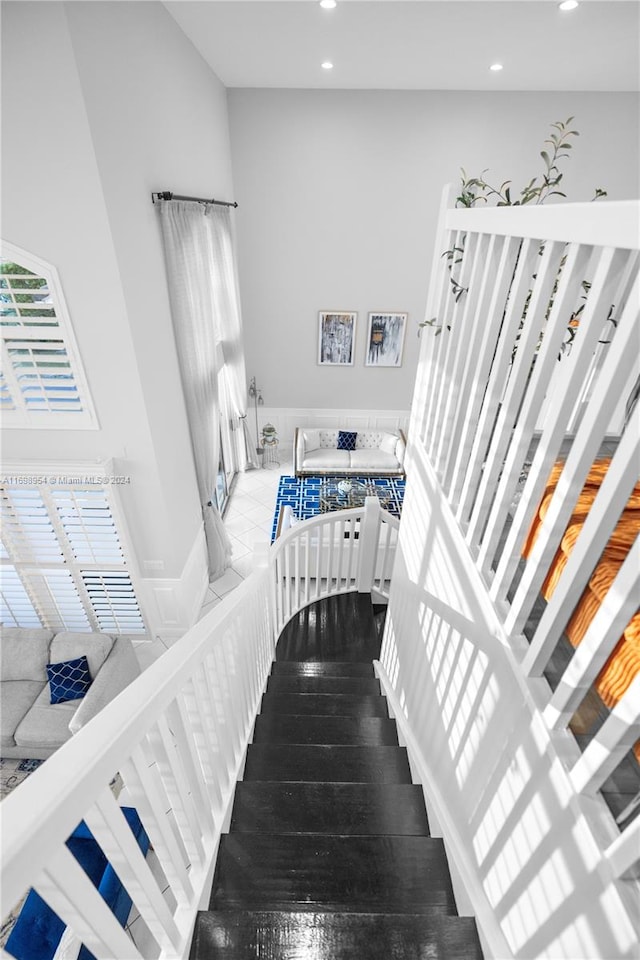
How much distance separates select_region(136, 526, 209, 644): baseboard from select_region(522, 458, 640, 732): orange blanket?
10.2 feet

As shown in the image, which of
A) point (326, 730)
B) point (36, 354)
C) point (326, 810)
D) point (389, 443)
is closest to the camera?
point (326, 810)

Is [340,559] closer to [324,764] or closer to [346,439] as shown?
[324,764]

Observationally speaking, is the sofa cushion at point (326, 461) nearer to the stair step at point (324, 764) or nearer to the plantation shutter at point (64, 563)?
the plantation shutter at point (64, 563)

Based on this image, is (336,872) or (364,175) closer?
(336,872)

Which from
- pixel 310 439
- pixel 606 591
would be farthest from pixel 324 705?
pixel 310 439

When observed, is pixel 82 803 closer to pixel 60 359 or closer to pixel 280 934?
pixel 280 934

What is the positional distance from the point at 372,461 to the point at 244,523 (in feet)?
6.34

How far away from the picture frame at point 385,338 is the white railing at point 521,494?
14.0 feet

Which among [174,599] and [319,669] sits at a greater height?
[319,669]

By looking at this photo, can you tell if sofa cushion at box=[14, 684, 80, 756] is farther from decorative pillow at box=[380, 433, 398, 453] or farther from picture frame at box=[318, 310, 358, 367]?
picture frame at box=[318, 310, 358, 367]

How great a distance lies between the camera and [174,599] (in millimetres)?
3691

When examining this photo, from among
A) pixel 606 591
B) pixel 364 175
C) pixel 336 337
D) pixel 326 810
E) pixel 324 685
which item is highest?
pixel 364 175

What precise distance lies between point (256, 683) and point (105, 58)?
3262mm

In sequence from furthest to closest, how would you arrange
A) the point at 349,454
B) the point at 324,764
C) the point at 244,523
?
the point at 349,454 → the point at 244,523 → the point at 324,764
